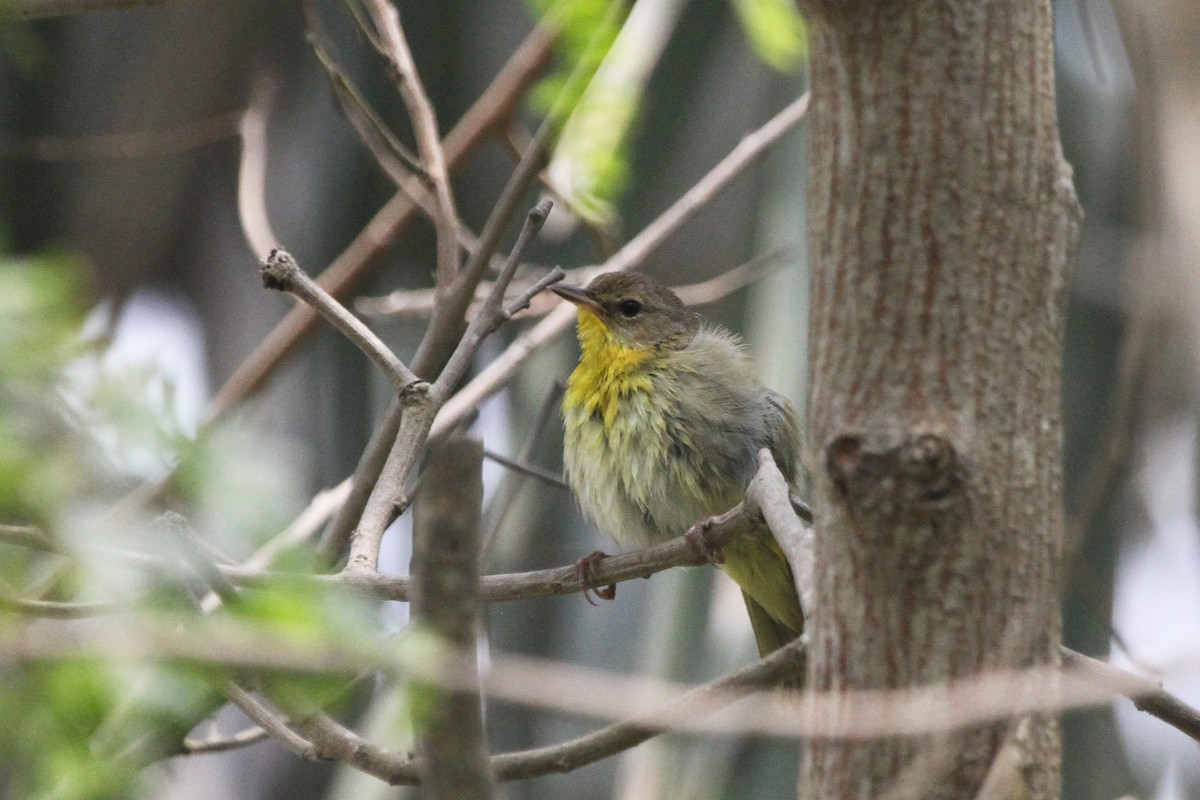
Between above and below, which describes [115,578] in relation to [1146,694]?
above

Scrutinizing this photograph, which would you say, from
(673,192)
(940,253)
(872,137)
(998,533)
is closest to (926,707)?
(998,533)

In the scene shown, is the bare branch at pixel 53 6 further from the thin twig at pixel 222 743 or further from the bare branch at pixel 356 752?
the thin twig at pixel 222 743

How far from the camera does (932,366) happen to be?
202 centimetres

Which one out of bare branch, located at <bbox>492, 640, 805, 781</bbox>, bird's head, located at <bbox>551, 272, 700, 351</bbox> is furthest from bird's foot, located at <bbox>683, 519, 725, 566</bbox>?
bird's head, located at <bbox>551, 272, 700, 351</bbox>

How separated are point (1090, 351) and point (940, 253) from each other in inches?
248

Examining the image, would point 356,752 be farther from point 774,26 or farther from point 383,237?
point 774,26

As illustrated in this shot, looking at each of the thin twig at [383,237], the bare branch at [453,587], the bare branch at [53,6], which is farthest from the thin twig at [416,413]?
the thin twig at [383,237]

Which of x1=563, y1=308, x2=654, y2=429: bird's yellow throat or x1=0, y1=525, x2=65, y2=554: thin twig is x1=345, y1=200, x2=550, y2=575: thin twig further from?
x1=563, y1=308, x2=654, y2=429: bird's yellow throat

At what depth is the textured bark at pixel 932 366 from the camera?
199 centimetres

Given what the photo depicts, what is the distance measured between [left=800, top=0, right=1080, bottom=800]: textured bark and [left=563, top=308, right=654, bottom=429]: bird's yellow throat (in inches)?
129

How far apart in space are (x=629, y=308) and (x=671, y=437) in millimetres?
775

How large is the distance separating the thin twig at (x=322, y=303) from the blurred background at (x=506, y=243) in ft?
7.84

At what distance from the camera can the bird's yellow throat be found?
5363 millimetres

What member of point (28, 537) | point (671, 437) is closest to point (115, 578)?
point (28, 537)
